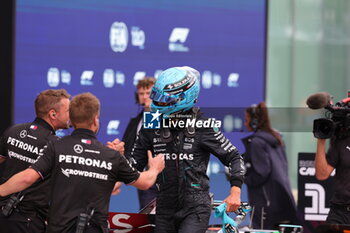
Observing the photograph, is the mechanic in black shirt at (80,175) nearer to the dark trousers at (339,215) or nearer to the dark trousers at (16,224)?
the dark trousers at (16,224)

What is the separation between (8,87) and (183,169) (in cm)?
495

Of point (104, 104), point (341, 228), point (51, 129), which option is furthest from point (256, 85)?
point (341, 228)

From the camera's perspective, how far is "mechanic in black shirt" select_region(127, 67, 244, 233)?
18.7 ft

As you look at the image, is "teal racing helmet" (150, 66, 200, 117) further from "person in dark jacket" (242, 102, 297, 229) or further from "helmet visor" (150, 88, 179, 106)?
"person in dark jacket" (242, 102, 297, 229)

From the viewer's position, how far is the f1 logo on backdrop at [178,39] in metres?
10.6

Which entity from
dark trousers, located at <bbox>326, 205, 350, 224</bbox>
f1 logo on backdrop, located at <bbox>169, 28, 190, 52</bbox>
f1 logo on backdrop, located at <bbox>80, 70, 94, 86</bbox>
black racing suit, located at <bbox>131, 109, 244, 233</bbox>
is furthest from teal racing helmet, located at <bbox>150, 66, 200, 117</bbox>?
f1 logo on backdrop, located at <bbox>169, 28, 190, 52</bbox>

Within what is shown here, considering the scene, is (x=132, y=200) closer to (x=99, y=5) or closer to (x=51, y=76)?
(x=51, y=76)

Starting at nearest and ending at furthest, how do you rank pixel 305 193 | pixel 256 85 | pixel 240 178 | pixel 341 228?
pixel 341 228 < pixel 240 178 < pixel 305 193 < pixel 256 85

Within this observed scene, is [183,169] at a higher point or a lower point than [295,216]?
higher

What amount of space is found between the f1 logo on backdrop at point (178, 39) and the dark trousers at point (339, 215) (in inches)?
180

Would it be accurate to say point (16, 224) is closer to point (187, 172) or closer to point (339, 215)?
point (187, 172)

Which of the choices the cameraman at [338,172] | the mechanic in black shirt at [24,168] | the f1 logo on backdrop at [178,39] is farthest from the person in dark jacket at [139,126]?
the cameraman at [338,172]

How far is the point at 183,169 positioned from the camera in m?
5.75

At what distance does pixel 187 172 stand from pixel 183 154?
13 cm
